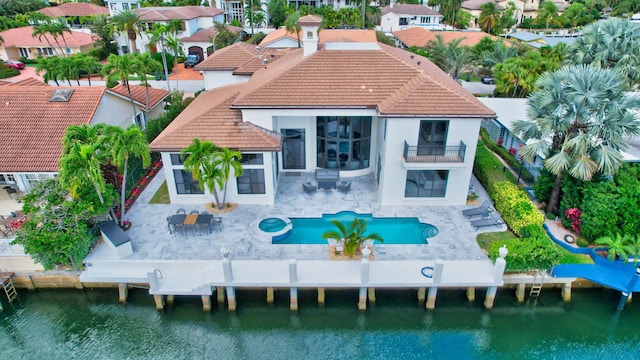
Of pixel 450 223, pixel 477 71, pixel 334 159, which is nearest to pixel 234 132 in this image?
Answer: pixel 334 159

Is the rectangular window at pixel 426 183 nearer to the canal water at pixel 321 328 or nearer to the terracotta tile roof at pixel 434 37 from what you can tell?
the canal water at pixel 321 328

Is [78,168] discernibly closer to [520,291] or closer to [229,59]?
[229,59]

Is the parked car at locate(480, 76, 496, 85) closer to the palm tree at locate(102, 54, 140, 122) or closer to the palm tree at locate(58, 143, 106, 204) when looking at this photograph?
the palm tree at locate(102, 54, 140, 122)

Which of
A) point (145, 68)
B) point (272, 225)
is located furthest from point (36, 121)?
point (272, 225)

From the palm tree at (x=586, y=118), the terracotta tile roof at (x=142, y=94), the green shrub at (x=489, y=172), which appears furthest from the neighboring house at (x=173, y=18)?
the palm tree at (x=586, y=118)

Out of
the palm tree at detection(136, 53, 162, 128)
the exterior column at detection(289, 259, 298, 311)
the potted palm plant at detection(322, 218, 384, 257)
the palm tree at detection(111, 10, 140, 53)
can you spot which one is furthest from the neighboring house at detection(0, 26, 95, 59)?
the exterior column at detection(289, 259, 298, 311)
